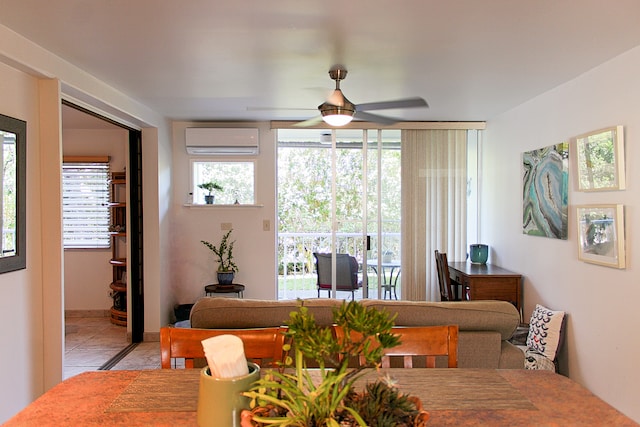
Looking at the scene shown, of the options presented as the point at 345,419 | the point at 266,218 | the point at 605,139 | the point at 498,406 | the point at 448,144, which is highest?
the point at 448,144

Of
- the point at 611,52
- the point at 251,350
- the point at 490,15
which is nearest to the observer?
the point at 251,350

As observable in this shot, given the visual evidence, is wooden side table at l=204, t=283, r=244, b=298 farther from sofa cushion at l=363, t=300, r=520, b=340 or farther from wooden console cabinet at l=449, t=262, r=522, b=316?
sofa cushion at l=363, t=300, r=520, b=340

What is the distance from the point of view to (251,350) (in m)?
1.52

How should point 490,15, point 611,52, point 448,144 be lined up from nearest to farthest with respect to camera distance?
point 490,15 → point 611,52 → point 448,144

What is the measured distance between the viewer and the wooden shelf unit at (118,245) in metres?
5.27

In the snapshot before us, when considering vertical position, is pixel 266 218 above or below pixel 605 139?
below

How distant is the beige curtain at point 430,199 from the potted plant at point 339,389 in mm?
4440

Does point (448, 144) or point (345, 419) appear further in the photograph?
point (448, 144)

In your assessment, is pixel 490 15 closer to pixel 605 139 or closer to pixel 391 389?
pixel 605 139

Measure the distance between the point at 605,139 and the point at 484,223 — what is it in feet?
7.99

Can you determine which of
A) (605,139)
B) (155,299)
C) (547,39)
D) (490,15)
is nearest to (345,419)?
(490,15)

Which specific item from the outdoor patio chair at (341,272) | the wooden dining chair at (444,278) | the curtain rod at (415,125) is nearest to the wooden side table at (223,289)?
the outdoor patio chair at (341,272)

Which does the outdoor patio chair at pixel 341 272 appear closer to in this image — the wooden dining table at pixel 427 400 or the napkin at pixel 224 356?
the wooden dining table at pixel 427 400

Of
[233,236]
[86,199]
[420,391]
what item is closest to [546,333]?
[420,391]
